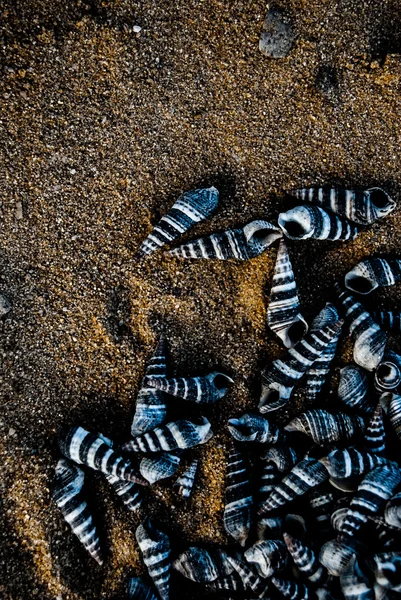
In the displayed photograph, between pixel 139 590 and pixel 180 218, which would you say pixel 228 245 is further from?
pixel 139 590

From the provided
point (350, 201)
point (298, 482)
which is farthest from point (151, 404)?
point (350, 201)

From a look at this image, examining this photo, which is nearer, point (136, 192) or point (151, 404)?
point (151, 404)

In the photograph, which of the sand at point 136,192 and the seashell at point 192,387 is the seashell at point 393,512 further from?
the seashell at point 192,387

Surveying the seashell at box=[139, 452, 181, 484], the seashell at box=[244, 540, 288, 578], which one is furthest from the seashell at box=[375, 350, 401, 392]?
the seashell at box=[139, 452, 181, 484]

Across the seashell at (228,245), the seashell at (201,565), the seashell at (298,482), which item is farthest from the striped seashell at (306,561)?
the seashell at (228,245)

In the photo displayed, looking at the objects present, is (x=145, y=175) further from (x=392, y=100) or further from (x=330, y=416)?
(x=330, y=416)
